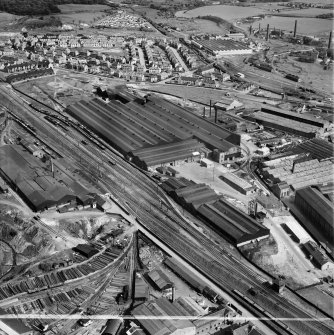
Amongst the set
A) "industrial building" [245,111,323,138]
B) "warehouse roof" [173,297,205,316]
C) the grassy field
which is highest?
"warehouse roof" [173,297,205,316]

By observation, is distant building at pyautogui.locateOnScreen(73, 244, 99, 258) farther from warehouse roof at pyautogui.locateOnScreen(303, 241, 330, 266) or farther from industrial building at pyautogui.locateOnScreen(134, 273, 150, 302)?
warehouse roof at pyautogui.locateOnScreen(303, 241, 330, 266)

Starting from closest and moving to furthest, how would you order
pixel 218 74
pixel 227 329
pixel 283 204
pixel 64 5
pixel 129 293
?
1. pixel 227 329
2. pixel 129 293
3. pixel 283 204
4. pixel 218 74
5. pixel 64 5

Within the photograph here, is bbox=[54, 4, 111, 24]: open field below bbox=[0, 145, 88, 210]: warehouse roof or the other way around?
below

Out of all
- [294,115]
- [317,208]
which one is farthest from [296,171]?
[294,115]

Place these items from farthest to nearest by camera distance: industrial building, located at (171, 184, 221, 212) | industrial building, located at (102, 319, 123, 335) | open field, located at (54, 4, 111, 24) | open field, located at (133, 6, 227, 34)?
open field, located at (54, 4, 111, 24) < open field, located at (133, 6, 227, 34) < industrial building, located at (171, 184, 221, 212) < industrial building, located at (102, 319, 123, 335)

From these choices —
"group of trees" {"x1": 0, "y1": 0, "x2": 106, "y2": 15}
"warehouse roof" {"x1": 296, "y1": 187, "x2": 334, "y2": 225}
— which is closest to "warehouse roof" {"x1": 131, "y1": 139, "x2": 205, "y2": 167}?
"warehouse roof" {"x1": 296, "y1": 187, "x2": 334, "y2": 225}

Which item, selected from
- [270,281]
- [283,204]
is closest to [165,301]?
[270,281]

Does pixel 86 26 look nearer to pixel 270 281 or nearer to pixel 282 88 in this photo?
pixel 282 88

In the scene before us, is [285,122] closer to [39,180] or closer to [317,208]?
[317,208]
